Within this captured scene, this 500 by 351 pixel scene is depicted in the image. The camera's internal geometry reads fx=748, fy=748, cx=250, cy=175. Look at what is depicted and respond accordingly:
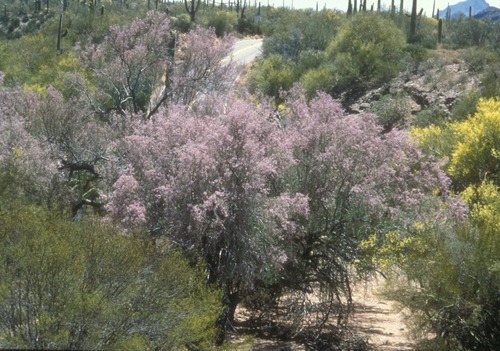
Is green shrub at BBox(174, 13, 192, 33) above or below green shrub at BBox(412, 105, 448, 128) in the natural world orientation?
above

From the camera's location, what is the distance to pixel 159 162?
15203 millimetres

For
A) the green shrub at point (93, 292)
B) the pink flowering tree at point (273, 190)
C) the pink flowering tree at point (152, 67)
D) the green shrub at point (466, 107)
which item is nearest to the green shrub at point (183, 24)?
the green shrub at point (466, 107)

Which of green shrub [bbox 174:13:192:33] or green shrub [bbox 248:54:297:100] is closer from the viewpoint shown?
green shrub [bbox 248:54:297:100]

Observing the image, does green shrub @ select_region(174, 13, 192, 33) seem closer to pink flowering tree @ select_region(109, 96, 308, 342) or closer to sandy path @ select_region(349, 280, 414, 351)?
sandy path @ select_region(349, 280, 414, 351)

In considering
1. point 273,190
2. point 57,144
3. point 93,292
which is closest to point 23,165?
point 57,144

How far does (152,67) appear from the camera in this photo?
25578 mm

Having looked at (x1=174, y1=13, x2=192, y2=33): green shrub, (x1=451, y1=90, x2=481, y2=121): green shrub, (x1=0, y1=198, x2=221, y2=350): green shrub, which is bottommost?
(x1=0, y1=198, x2=221, y2=350): green shrub

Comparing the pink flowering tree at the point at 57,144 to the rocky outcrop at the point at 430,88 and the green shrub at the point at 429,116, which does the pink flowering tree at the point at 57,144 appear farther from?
the rocky outcrop at the point at 430,88

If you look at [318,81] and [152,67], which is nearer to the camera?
[152,67]

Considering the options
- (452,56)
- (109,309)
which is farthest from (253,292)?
(452,56)

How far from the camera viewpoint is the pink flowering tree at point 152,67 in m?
24.8

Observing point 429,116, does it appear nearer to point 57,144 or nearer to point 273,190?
point 57,144

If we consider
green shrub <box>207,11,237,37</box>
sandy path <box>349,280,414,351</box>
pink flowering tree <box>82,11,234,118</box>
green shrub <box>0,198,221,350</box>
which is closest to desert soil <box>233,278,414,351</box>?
sandy path <box>349,280,414,351</box>

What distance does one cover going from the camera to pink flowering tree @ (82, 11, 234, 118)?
24.8 meters
